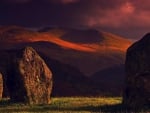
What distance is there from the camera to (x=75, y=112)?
34500 millimetres

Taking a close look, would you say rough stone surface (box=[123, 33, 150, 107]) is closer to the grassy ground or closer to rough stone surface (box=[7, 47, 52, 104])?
the grassy ground

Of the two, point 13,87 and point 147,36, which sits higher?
point 147,36

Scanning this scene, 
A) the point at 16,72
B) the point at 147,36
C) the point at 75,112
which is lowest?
the point at 75,112

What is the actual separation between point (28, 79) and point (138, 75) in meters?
9.16

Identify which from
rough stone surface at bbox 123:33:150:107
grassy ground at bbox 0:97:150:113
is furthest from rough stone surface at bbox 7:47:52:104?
rough stone surface at bbox 123:33:150:107

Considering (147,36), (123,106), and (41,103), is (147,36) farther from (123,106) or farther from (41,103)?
(41,103)

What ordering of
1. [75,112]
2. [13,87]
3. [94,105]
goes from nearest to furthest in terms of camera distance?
[75,112], [94,105], [13,87]

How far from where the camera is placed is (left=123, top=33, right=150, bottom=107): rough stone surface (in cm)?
3788

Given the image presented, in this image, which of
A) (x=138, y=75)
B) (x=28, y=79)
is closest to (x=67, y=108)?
(x=138, y=75)

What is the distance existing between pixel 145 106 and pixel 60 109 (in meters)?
6.04

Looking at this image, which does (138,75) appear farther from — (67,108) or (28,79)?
(28,79)

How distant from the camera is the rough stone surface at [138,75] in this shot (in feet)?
124

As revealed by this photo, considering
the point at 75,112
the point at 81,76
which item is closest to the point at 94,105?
the point at 75,112

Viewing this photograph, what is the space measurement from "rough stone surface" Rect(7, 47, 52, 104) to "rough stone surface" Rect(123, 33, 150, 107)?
7303 millimetres
